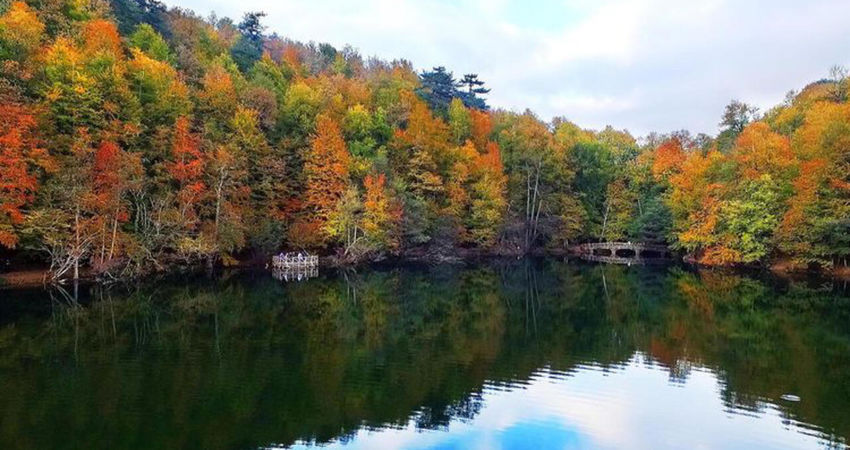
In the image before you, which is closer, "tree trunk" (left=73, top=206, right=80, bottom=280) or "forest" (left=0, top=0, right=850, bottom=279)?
"tree trunk" (left=73, top=206, right=80, bottom=280)

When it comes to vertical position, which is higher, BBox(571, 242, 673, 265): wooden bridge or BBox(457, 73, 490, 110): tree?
BBox(457, 73, 490, 110): tree

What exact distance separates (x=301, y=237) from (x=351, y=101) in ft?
57.6

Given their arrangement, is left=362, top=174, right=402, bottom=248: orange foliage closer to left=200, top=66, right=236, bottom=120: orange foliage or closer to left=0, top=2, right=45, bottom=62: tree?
left=200, top=66, right=236, bottom=120: orange foliage

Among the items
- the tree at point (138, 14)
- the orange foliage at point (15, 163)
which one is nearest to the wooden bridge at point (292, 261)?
the orange foliage at point (15, 163)

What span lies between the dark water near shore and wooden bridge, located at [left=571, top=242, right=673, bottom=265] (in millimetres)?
25275

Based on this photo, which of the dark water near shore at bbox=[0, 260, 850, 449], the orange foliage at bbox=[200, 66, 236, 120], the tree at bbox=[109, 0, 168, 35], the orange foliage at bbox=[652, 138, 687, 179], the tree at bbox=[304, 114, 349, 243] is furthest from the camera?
the orange foliage at bbox=[652, 138, 687, 179]

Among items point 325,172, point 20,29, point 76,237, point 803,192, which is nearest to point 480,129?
point 325,172

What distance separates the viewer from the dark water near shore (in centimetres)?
1145

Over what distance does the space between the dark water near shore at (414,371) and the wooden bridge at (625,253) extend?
25.3 m

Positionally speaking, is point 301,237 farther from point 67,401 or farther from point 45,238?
point 67,401

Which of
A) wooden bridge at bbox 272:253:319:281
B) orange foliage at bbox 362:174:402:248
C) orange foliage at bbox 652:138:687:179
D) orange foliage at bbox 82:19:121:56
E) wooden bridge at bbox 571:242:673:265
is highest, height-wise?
orange foliage at bbox 82:19:121:56

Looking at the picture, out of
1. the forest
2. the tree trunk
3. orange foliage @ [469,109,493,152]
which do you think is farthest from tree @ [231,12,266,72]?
the tree trunk

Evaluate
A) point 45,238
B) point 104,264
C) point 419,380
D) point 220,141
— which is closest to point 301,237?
point 220,141

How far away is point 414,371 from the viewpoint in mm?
15516
